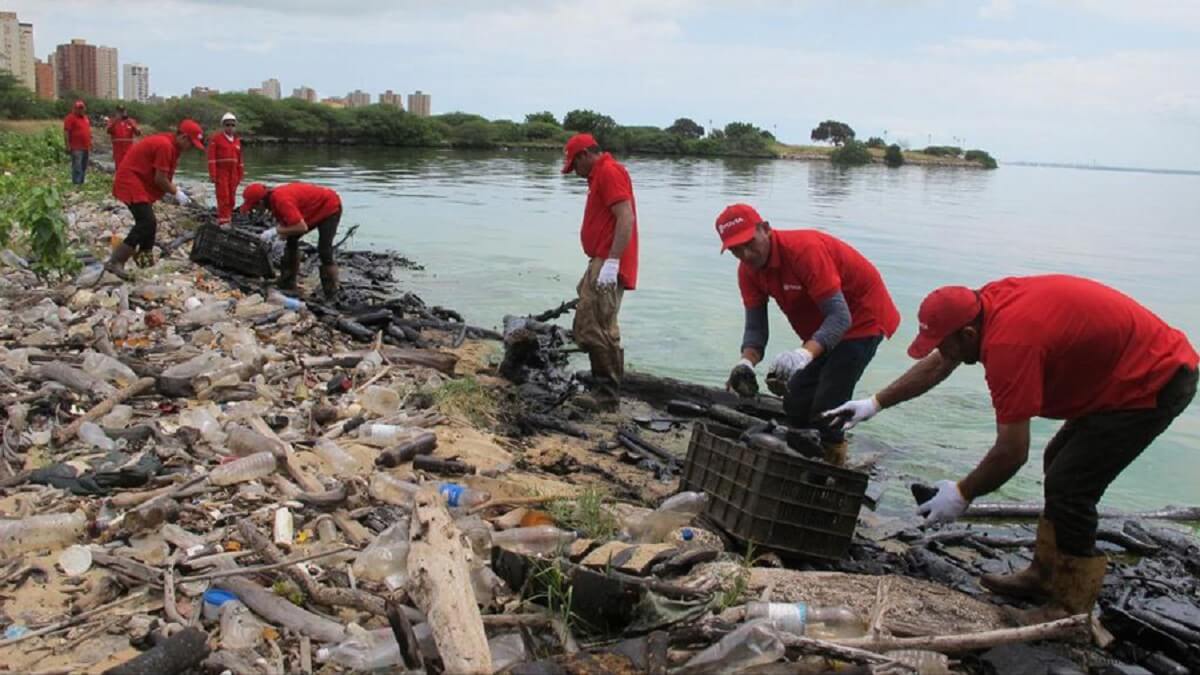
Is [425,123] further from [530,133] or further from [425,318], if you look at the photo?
[425,318]

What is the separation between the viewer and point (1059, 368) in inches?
158

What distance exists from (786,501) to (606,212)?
12.5 feet

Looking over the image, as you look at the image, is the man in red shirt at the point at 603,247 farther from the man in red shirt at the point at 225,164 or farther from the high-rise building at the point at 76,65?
the high-rise building at the point at 76,65

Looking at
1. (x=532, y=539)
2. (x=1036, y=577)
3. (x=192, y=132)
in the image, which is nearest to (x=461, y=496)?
(x=532, y=539)

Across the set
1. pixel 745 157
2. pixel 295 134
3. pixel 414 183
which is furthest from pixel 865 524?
pixel 745 157

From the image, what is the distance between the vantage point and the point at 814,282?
546cm

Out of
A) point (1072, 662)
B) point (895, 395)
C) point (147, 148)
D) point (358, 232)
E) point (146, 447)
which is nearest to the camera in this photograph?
point (1072, 662)

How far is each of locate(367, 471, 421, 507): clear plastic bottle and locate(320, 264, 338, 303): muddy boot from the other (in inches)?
266

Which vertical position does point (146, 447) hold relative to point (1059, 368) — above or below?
below

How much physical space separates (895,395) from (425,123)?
236 ft

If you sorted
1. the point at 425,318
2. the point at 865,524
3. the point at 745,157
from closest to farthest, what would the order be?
the point at 865,524 < the point at 425,318 < the point at 745,157

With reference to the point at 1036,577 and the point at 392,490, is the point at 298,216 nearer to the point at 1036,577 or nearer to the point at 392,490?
the point at 392,490

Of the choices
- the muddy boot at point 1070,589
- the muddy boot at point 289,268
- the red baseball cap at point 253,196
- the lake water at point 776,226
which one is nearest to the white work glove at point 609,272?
the lake water at point 776,226

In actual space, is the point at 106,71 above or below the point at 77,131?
above
